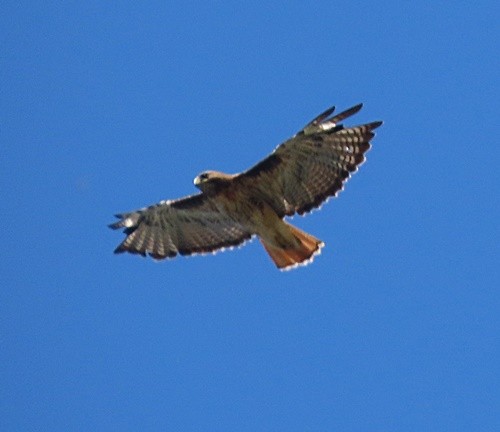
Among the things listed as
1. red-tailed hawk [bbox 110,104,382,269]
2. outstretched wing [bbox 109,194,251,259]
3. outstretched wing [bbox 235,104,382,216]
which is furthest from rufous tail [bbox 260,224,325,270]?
outstretched wing [bbox 109,194,251,259]

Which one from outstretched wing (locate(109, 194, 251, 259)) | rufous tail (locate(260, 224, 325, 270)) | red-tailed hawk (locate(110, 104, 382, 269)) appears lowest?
rufous tail (locate(260, 224, 325, 270))

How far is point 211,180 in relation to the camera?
52.9 ft

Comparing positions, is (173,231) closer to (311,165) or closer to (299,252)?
(299,252)

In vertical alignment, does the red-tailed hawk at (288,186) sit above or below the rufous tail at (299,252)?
above

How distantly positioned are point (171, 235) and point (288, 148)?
2.04 meters

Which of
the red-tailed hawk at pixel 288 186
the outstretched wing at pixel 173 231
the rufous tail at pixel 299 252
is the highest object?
the outstretched wing at pixel 173 231

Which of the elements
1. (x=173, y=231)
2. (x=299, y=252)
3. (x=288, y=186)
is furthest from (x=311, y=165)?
(x=173, y=231)

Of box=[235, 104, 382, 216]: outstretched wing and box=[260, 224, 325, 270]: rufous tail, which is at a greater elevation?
box=[235, 104, 382, 216]: outstretched wing

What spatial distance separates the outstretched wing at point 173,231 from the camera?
1709 cm

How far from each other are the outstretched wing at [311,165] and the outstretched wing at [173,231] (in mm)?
845

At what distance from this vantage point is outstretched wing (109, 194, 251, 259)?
56.1 feet

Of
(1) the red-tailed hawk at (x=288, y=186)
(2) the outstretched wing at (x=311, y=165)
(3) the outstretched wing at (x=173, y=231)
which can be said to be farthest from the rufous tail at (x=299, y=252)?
(3) the outstretched wing at (x=173, y=231)

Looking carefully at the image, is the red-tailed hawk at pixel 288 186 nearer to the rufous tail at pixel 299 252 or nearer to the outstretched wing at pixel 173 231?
the rufous tail at pixel 299 252

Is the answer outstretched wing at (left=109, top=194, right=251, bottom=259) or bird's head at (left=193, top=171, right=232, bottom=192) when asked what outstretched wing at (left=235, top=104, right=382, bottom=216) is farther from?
outstretched wing at (left=109, top=194, right=251, bottom=259)
